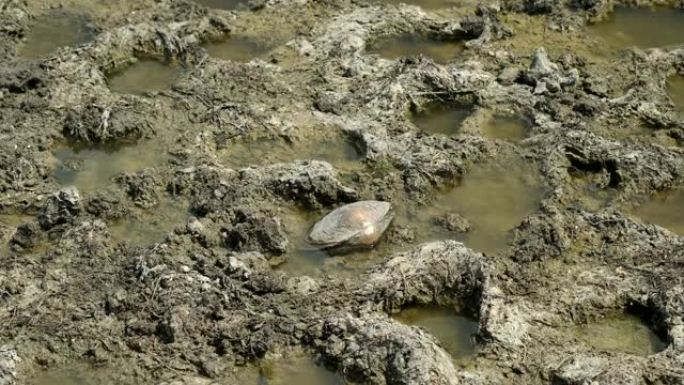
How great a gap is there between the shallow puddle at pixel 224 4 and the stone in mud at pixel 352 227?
384cm

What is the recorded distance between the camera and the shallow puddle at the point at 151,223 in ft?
A: 22.0

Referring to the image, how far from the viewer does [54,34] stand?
9.05 metres

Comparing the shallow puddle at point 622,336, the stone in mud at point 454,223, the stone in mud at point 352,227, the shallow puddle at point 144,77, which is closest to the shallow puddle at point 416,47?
the shallow puddle at point 144,77

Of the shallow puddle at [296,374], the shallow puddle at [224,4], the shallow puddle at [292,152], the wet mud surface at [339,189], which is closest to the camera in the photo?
the shallow puddle at [296,374]

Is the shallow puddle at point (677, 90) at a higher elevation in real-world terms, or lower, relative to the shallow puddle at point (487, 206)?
higher

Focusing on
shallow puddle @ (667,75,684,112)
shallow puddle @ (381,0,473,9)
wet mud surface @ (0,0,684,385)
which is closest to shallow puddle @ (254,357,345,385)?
wet mud surface @ (0,0,684,385)

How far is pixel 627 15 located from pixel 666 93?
64.0 inches

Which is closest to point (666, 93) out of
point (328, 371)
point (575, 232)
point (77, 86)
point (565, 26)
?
point (565, 26)

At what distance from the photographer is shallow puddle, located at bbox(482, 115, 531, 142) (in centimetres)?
781

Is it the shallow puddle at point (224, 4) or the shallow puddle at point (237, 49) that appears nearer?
the shallow puddle at point (237, 49)

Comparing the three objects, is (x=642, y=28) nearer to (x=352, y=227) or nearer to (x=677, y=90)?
(x=677, y=90)

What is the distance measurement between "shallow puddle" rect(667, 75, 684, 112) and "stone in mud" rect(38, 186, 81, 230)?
5.86 meters

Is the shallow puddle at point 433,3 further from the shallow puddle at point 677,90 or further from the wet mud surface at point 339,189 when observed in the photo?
the shallow puddle at point 677,90

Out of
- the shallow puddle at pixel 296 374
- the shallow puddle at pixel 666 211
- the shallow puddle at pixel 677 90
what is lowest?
the shallow puddle at pixel 296 374
